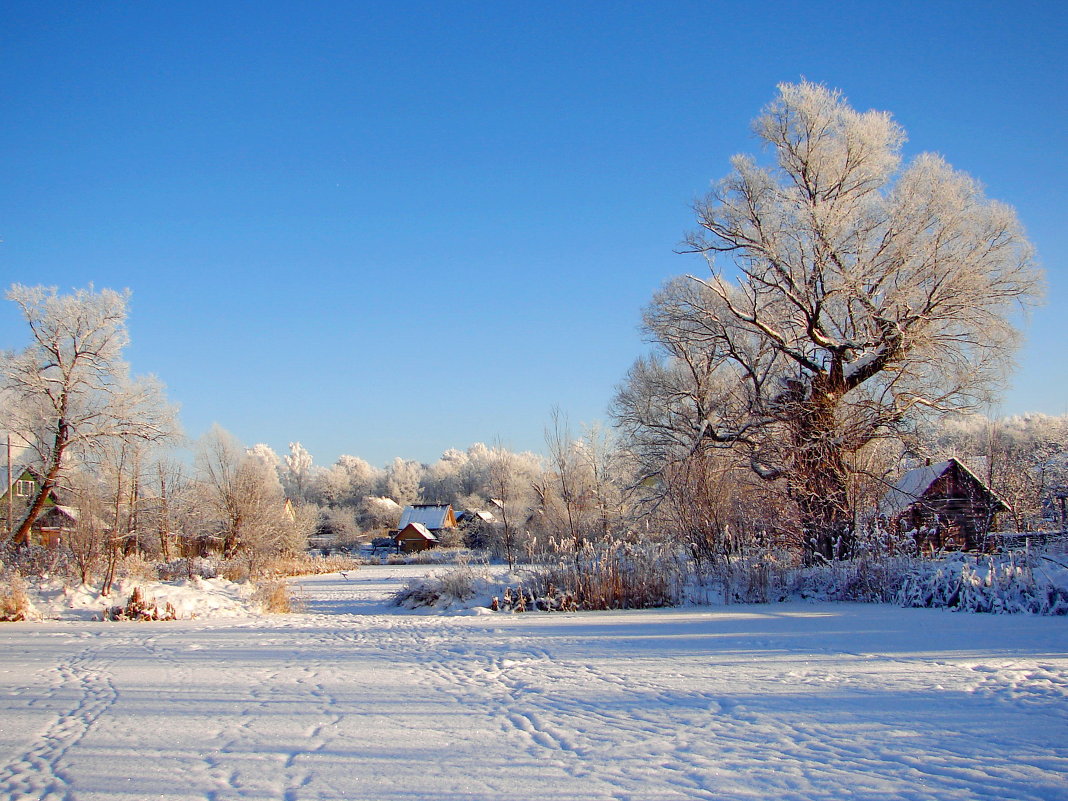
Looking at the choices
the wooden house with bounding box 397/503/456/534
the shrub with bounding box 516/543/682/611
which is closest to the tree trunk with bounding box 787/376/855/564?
the shrub with bounding box 516/543/682/611

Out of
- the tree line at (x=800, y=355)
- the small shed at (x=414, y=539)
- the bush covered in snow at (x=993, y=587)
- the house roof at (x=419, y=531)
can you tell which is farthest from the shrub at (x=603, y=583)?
the small shed at (x=414, y=539)

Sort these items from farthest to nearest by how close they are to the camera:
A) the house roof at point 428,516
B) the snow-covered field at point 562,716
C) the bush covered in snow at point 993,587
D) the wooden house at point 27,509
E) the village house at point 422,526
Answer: the house roof at point 428,516
the village house at point 422,526
the wooden house at point 27,509
the bush covered in snow at point 993,587
the snow-covered field at point 562,716

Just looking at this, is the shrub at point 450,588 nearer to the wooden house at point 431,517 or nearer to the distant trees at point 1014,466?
the distant trees at point 1014,466

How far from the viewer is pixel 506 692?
5840mm

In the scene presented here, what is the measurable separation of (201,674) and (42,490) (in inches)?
673

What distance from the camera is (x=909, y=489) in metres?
23.9

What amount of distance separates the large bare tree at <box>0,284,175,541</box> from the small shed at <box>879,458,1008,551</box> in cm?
2092

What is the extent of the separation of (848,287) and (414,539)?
46.4 metres

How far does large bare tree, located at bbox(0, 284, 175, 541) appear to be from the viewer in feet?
65.5

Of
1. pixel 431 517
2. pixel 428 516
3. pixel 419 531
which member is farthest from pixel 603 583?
pixel 428 516

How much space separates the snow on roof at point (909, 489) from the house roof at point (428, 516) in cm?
4098

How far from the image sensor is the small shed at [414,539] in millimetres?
56344

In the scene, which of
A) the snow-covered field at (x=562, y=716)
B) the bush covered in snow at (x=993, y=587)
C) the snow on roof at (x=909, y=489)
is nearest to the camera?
the snow-covered field at (x=562, y=716)

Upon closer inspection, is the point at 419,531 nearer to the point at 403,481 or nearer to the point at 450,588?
the point at 403,481
